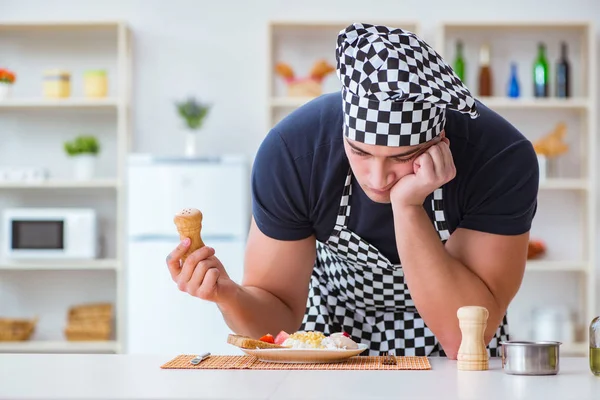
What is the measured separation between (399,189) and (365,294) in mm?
454

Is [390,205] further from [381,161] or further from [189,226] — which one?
[189,226]

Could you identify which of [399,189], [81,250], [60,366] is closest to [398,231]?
[399,189]

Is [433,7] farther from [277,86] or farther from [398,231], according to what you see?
[398,231]

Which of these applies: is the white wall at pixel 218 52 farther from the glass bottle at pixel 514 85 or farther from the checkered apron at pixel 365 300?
the checkered apron at pixel 365 300

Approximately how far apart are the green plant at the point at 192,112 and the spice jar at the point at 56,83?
26.7 inches

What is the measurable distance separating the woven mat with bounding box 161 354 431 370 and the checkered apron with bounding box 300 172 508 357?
1.33 ft

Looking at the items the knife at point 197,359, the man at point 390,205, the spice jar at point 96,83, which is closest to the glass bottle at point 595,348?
the man at point 390,205

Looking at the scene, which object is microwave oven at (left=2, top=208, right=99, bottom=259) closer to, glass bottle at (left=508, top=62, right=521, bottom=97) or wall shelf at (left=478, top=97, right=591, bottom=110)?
wall shelf at (left=478, top=97, right=591, bottom=110)

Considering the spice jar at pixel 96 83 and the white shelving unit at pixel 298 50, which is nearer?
the spice jar at pixel 96 83

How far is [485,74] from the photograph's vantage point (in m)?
4.72

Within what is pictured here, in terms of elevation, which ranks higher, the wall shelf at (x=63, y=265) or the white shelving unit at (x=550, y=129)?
the white shelving unit at (x=550, y=129)

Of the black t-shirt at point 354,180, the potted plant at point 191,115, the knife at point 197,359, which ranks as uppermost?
the potted plant at point 191,115

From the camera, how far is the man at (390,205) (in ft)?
4.86

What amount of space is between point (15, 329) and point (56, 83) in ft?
4.65
